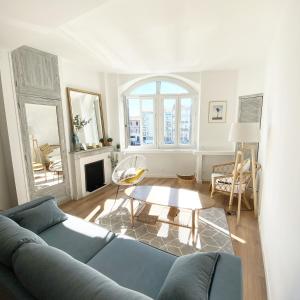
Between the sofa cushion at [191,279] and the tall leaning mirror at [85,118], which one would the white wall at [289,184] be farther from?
the tall leaning mirror at [85,118]

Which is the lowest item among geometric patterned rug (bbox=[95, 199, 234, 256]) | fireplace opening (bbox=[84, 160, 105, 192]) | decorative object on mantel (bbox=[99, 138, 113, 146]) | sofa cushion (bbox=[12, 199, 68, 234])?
geometric patterned rug (bbox=[95, 199, 234, 256])

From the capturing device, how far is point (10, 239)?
1157mm

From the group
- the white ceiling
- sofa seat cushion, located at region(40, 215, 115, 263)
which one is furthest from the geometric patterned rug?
the white ceiling

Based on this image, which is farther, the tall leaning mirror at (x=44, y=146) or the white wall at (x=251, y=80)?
the white wall at (x=251, y=80)

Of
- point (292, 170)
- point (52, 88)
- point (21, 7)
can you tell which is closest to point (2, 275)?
point (292, 170)

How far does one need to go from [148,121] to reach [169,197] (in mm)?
2732

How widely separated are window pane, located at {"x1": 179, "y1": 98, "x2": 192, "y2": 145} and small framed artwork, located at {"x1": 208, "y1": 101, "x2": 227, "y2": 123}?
577 millimetres

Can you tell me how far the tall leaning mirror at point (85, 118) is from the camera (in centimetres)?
368

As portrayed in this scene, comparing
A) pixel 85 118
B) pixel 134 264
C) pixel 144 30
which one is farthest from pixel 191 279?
pixel 85 118

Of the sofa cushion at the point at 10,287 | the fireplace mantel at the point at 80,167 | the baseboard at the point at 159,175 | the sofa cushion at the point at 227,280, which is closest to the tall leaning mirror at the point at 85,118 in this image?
the fireplace mantel at the point at 80,167

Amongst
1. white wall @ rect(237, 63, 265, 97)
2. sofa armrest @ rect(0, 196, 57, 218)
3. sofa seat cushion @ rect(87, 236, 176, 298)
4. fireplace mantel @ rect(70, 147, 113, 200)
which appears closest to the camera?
sofa seat cushion @ rect(87, 236, 176, 298)

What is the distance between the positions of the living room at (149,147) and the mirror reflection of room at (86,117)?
0.03m

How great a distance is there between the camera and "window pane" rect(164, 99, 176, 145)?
4758 mm

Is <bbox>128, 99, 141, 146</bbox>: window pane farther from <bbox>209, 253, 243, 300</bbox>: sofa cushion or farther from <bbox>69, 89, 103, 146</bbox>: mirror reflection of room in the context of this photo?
<bbox>209, 253, 243, 300</bbox>: sofa cushion
